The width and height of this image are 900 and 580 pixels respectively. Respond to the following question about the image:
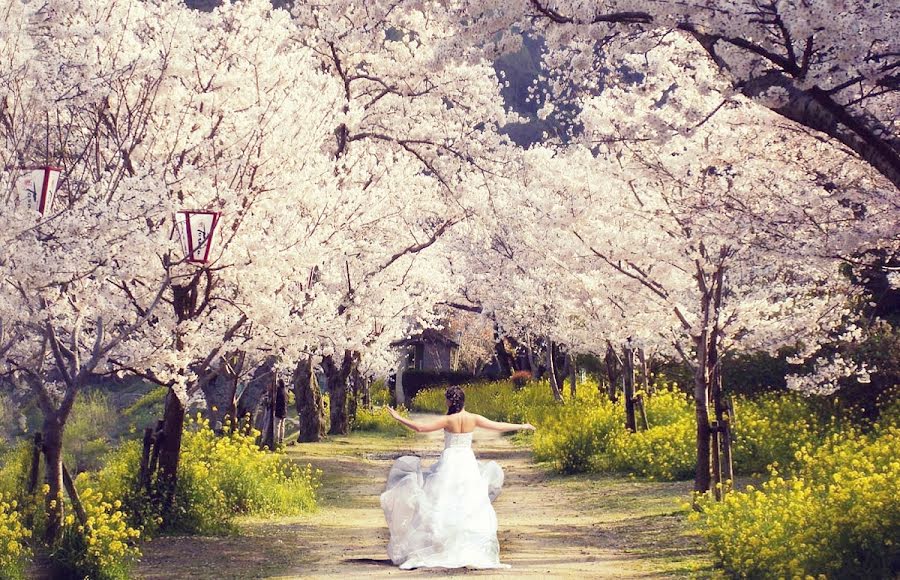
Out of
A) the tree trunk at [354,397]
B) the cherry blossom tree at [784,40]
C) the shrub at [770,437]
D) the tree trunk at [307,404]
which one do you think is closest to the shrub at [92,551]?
the cherry blossom tree at [784,40]

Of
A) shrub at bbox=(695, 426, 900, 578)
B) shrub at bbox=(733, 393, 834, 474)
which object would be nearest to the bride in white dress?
shrub at bbox=(695, 426, 900, 578)

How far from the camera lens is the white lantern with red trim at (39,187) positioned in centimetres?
978

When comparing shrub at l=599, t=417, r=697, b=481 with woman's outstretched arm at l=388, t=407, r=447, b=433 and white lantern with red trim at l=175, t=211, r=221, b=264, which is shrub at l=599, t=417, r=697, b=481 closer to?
woman's outstretched arm at l=388, t=407, r=447, b=433

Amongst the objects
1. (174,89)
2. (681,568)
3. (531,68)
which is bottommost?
(681,568)

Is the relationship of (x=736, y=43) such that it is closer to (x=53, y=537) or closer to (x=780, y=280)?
(x=53, y=537)

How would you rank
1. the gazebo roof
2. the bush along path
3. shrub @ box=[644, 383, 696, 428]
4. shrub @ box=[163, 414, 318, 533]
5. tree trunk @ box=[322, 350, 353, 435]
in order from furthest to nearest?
the gazebo roof, tree trunk @ box=[322, 350, 353, 435], shrub @ box=[644, 383, 696, 428], shrub @ box=[163, 414, 318, 533], the bush along path

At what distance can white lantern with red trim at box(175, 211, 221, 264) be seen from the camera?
37.0ft

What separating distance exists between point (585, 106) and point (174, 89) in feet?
22.2

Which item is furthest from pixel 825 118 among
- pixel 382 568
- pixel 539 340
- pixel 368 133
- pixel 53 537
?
pixel 539 340

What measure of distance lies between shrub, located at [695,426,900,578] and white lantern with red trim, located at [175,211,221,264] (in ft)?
18.8

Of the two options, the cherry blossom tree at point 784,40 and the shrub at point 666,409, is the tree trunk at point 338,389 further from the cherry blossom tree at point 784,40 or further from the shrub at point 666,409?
the cherry blossom tree at point 784,40

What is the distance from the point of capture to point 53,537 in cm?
1122

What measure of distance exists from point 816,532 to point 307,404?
74.9ft

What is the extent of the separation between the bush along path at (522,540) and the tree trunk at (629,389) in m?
2.03
